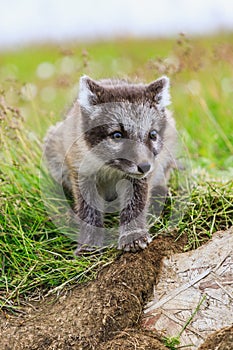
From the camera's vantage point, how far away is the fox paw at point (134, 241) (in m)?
4.57

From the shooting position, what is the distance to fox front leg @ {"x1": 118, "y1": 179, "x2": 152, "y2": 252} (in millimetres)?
4582

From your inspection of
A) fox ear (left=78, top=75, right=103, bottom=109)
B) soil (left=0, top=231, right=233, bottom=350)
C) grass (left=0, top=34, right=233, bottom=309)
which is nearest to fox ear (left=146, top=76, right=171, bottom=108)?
fox ear (left=78, top=75, right=103, bottom=109)

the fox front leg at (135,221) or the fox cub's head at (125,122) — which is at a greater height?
the fox cub's head at (125,122)

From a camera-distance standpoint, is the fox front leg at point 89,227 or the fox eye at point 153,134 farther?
the fox front leg at point 89,227

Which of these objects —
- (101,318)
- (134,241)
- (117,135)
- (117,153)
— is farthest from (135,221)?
(101,318)

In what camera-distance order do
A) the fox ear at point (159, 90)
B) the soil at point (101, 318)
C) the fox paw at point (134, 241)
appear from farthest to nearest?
the fox ear at point (159, 90), the fox paw at point (134, 241), the soil at point (101, 318)

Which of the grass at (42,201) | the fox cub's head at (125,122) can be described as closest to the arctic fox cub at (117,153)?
the fox cub's head at (125,122)

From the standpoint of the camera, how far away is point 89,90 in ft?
15.2

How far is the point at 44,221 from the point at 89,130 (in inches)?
38.1

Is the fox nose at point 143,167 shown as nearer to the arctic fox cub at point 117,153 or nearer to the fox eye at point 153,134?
the arctic fox cub at point 117,153

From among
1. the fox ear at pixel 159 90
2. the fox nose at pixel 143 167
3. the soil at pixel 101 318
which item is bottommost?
the soil at pixel 101 318

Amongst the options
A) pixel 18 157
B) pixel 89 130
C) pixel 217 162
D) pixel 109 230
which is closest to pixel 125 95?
pixel 89 130

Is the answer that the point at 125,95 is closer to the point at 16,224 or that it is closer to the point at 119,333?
the point at 16,224

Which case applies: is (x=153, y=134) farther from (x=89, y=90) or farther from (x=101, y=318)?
(x=101, y=318)
